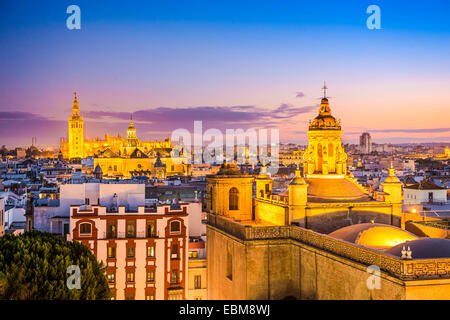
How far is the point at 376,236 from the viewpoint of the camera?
15.9m

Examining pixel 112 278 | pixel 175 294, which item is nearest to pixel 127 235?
pixel 112 278

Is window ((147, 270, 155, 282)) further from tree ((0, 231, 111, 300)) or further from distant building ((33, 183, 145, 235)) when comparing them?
tree ((0, 231, 111, 300))

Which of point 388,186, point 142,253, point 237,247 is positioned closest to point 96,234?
point 142,253

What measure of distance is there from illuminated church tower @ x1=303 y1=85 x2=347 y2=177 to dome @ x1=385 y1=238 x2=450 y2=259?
8.05m

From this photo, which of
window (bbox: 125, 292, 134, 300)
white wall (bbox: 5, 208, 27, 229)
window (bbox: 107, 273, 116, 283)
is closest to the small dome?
window (bbox: 107, 273, 116, 283)

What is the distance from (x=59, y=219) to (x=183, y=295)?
8238 millimetres

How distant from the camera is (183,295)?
25.4 m

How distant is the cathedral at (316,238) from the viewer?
41.2ft

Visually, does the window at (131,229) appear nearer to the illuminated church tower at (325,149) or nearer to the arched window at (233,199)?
the arched window at (233,199)

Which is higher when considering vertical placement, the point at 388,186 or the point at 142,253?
the point at 388,186

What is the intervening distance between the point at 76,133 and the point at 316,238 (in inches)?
6648

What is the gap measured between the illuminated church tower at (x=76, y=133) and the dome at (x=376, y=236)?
15736 cm

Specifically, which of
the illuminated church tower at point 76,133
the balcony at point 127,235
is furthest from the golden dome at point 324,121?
the illuminated church tower at point 76,133
